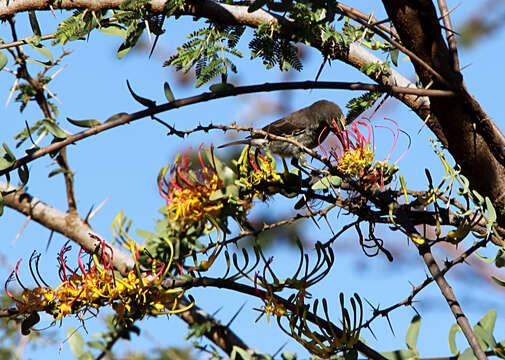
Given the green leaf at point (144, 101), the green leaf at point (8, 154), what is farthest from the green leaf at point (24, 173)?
the green leaf at point (144, 101)

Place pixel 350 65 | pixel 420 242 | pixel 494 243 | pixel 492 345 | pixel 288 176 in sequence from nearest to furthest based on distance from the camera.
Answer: pixel 420 242, pixel 492 345, pixel 494 243, pixel 288 176, pixel 350 65

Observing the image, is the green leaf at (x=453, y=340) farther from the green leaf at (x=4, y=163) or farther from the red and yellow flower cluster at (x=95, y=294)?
the green leaf at (x=4, y=163)

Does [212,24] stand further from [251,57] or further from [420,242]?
[420,242]

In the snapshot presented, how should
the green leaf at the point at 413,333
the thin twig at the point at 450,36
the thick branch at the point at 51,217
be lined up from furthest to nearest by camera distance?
the thick branch at the point at 51,217 → the green leaf at the point at 413,333 → the thin twig at the point at 450,36

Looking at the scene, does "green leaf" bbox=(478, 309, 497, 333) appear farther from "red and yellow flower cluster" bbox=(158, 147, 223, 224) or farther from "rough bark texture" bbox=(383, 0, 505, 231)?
"red and yellow flower cluster" bbox=(158, 147, 223, 224)

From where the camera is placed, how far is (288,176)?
230cm

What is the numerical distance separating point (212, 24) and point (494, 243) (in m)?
1.33

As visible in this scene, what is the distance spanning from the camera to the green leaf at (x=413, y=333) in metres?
2.16

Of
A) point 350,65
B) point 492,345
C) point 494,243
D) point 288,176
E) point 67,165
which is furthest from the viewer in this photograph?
point 67,165

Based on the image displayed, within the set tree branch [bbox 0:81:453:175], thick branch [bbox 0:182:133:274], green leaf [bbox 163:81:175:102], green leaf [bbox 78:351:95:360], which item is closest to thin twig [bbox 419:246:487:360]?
tree branch [bbox 0:81:453:175]

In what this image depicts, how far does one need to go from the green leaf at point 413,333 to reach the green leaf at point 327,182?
1.83 ft

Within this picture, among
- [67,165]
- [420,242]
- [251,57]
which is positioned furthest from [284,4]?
[67,165]

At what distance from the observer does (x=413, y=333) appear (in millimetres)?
2158

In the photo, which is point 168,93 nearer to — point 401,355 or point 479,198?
point 479,198
